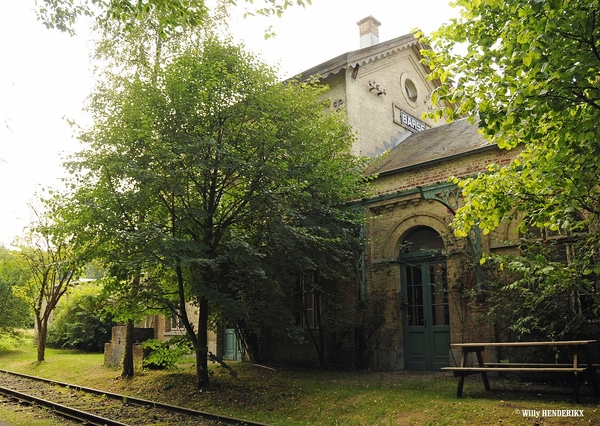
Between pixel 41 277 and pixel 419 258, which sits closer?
pixel 419 258

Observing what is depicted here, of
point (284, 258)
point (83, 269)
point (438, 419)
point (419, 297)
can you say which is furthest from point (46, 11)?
point (419, 297)

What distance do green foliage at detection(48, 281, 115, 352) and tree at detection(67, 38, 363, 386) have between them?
44.8 ft

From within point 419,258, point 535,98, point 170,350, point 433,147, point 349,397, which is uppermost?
point 433,147

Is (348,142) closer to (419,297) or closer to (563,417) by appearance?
(419,297)

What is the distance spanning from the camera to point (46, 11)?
7.73 metres

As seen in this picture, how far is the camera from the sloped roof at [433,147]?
1414 centimetres

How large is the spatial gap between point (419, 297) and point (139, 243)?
752 centimetres

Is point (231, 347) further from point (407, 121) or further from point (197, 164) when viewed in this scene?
point (407, 121)

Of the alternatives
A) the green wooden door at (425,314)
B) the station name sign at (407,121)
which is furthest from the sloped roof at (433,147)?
the green wooden door at (425,314)

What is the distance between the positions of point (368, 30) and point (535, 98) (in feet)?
57.0

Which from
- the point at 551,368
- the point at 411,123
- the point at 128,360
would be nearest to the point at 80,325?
the point at 128,360

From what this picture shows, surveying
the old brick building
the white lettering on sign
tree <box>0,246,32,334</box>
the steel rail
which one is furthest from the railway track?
the white lettering on sign

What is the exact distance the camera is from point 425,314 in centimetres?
1323

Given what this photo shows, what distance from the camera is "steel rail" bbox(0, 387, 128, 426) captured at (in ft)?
29.0
